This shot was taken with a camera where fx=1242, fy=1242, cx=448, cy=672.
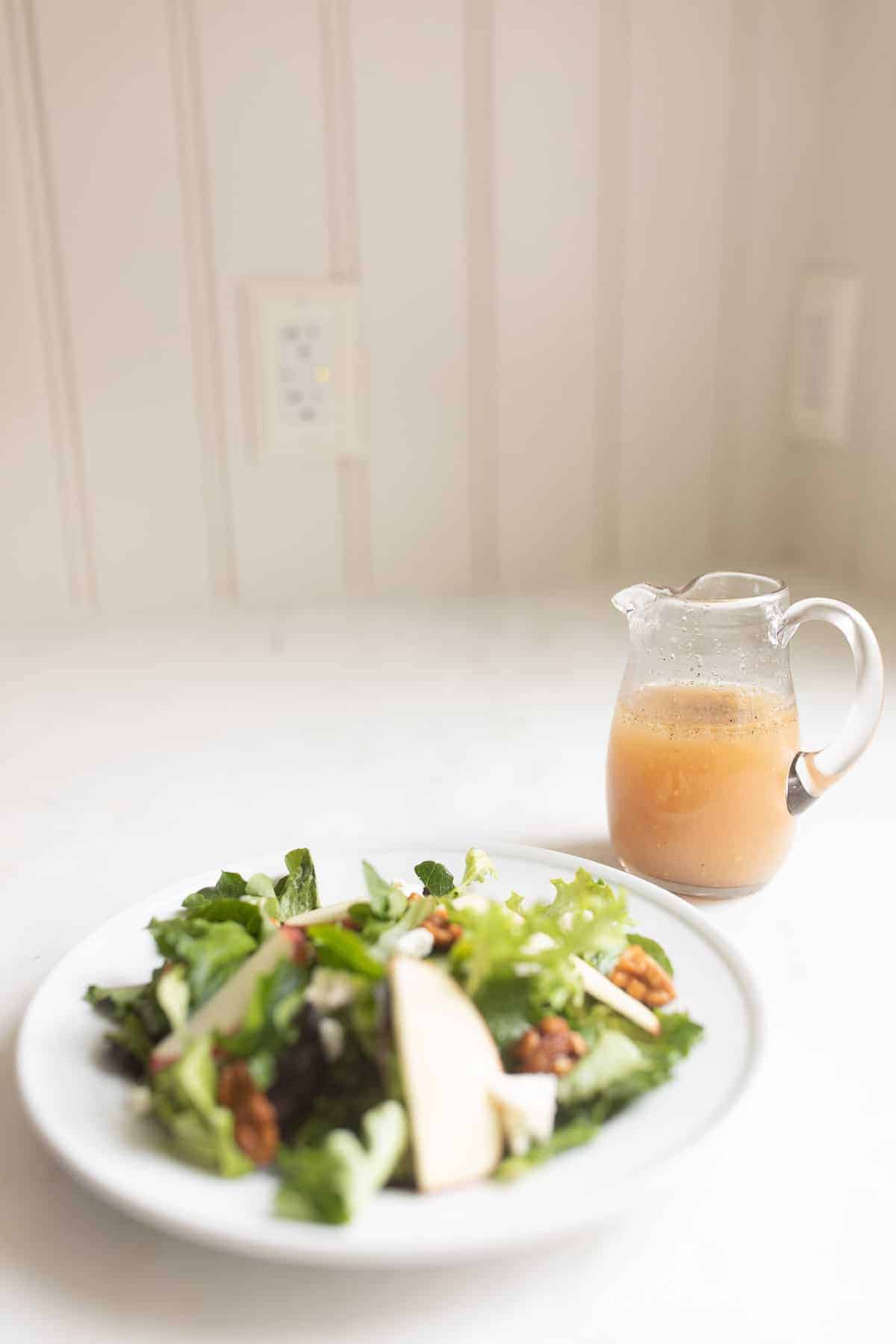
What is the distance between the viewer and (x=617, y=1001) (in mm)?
556

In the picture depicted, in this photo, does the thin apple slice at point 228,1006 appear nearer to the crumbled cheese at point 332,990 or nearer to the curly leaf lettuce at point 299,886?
the crumbled cheese at point 332,990

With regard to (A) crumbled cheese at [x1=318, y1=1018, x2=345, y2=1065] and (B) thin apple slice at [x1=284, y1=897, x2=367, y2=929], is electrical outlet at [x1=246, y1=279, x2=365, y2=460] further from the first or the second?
(A) crumbled cheese at [x1=318, y1=1018, x2=345, y2=1065]

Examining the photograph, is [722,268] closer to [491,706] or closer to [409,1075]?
[491,706]

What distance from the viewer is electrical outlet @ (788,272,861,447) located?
4.93ft

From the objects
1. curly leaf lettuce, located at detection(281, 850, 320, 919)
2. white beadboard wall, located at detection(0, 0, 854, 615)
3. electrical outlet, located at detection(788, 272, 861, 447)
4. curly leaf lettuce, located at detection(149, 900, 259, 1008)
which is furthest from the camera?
electrical outlet, located at detection(788, 272, 861, 447)

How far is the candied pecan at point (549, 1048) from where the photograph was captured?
0.51 m

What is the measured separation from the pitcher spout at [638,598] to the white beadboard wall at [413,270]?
0.82 meters

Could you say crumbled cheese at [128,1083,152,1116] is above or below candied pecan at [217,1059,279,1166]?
below

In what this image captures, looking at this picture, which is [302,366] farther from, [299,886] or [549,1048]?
[549,1048]

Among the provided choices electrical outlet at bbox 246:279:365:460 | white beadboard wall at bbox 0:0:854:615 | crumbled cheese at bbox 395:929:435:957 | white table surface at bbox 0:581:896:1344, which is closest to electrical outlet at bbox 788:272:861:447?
white beadboard wall at bbox 0:0:854:615

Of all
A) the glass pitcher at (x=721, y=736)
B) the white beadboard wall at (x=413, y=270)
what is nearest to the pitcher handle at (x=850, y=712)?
the glass pitcher at (x=721, y=736)

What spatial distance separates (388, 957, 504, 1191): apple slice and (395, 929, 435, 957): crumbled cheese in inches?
2.1

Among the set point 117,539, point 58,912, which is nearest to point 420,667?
point 117,539

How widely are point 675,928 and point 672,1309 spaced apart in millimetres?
209
